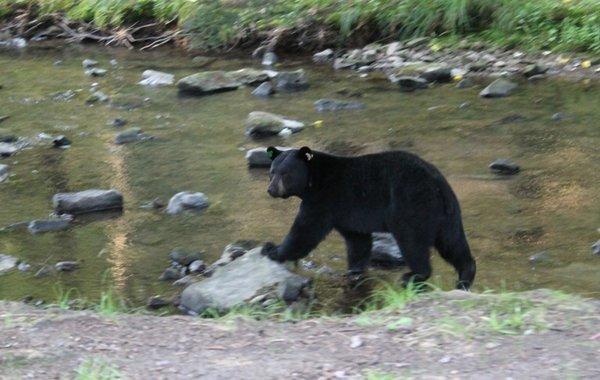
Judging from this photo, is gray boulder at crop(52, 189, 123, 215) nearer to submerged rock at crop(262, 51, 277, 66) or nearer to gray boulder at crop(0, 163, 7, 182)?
gray boulder at crop(0, 163, 7, 182)

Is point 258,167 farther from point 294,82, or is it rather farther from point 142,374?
point 142,374

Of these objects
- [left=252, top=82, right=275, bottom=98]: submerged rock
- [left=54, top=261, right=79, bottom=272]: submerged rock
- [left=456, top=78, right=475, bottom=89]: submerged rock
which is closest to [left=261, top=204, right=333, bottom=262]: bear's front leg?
[left=54, top=261, right=79, bottom=272]: submerged rock

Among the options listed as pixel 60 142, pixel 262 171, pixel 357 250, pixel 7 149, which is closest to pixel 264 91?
pixel 60 142

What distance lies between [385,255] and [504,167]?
102 inches

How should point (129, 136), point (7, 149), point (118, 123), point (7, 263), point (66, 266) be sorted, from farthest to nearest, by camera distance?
point (118, 123) → point (129, 136) → point (7, 149) → point (7, 263) → point (66, 266)

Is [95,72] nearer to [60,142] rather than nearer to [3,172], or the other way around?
[60,142]

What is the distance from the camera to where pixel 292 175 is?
736cm

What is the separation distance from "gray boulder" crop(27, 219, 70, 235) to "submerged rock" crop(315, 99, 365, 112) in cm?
493

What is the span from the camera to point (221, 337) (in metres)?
5.41

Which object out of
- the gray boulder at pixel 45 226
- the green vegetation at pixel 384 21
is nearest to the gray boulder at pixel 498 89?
the green vegetation at pixel 384 21

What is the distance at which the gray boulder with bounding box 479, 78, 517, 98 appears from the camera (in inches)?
533

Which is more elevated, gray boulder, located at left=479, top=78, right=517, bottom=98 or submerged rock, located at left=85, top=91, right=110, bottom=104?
submerged rock, located at left=85, top=91, right=110, bottom=104

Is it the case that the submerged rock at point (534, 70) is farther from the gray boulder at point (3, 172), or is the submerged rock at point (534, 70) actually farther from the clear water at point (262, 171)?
the gray boulder at point (3, 172)

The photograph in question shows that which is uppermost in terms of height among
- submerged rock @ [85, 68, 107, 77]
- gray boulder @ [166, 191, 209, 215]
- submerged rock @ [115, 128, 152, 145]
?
gray boulder @ [166, 191, 209, 215]
